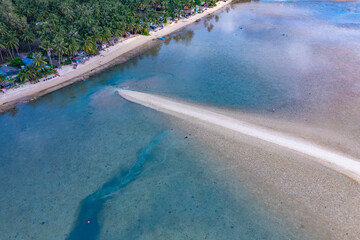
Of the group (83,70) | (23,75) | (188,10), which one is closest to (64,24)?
(83,70)

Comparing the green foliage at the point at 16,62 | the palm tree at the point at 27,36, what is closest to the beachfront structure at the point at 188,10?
the palm tree at the point at 27,36

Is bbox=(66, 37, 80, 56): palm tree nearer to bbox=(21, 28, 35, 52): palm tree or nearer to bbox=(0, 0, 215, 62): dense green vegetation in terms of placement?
bbox=(0, 0, 215, 62): dense green vegetation

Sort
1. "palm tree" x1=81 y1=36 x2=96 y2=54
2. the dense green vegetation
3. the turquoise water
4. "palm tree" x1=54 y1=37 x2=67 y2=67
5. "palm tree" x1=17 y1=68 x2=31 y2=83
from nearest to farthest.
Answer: the turquoise water
"palm tree" x1=17 y1=68 x2=31 y2=83
"palm tree" x1=54 y1=37 x2=67 y2=67
the dense green vegetation
"palm tree" x1=81 y1=36 x2=96 y2=54

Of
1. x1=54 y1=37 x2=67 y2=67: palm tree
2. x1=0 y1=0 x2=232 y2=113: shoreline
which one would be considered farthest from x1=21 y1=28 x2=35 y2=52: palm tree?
x1=0 y1=0 x2=232 y2=113: shoreline

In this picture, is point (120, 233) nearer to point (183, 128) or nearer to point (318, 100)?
point (183, 128)

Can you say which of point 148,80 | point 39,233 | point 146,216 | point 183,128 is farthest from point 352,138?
point 39,233

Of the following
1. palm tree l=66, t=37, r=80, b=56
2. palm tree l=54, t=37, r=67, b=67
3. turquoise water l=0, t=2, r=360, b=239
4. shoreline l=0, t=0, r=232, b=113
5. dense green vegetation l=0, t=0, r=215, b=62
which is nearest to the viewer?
turquoise water l=0, t=2, r=360, b=239

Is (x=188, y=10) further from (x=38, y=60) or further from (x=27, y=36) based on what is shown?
(x=38, y=60)
